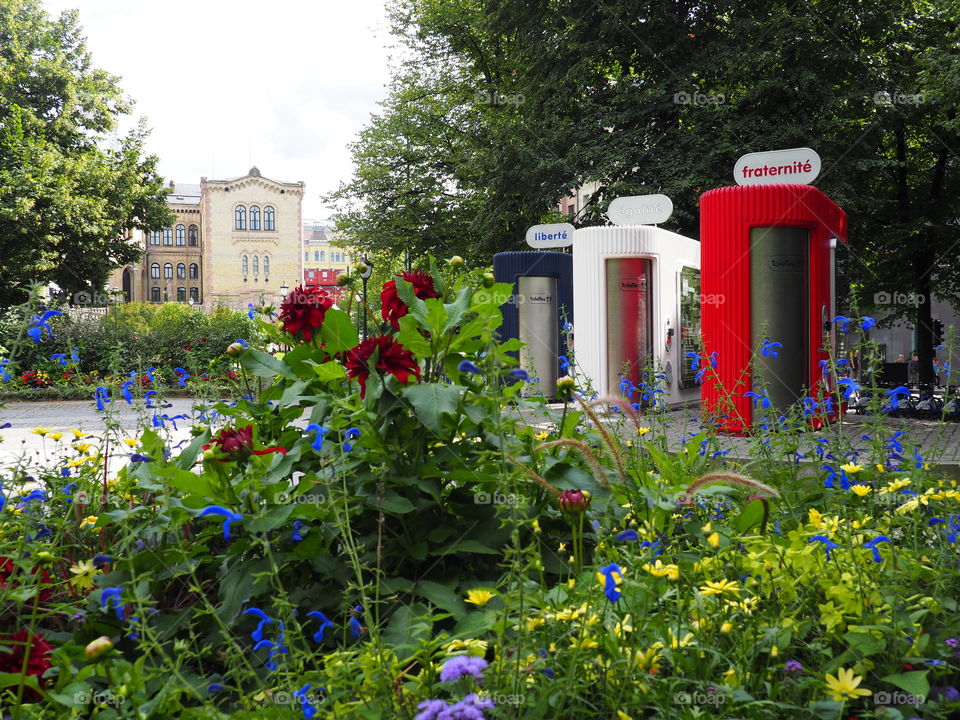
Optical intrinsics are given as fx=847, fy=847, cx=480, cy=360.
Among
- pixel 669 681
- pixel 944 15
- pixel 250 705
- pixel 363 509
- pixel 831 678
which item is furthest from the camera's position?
pixel 944 15

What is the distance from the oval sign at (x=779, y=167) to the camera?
35.1 ft

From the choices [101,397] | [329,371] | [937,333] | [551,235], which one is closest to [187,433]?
[101,397]

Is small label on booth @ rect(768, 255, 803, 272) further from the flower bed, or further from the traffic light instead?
the traffic light

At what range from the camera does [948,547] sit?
7.36 ft

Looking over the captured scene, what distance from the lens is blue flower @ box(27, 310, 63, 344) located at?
8.88 feet

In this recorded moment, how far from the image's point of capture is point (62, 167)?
3269 cm

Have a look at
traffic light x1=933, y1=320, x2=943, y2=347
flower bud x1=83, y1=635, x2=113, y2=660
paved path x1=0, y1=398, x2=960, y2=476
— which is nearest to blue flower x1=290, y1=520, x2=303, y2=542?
flower bud x1=83, y1=635, x2=113, y2=660

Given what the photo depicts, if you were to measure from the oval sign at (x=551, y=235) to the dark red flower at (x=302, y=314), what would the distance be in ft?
40.4

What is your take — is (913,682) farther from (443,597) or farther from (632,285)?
(632,285)

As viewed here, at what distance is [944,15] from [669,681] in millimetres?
20345

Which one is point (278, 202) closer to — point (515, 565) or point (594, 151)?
point (594, 151)

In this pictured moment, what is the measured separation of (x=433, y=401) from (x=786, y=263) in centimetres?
897

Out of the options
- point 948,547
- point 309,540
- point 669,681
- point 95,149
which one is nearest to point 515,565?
point 669,681

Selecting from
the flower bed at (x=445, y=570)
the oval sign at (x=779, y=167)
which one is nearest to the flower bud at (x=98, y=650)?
the flower bed at (x=445, y=570)
